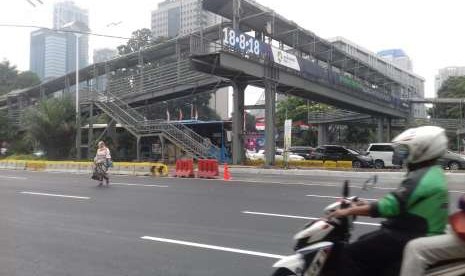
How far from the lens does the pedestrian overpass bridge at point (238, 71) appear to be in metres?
29.3

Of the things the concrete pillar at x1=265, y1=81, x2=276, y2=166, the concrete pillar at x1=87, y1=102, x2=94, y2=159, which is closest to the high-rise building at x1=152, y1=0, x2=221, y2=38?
the concrete pillar at x1=265, y1=81, x2=276, y2=166

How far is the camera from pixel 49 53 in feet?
164

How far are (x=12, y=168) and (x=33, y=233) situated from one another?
93.9 ft

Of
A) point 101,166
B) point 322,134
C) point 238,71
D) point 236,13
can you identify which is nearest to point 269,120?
point 238,71

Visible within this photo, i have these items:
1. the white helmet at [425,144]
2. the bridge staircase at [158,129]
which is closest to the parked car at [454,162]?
the bridge staircase at [158,129]

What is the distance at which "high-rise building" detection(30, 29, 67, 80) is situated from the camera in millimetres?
46263

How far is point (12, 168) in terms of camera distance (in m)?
35.4

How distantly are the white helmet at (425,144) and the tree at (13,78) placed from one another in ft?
260

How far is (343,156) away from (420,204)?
3652 cm

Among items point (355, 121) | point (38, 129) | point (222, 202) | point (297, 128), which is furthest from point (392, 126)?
point (222, 202)

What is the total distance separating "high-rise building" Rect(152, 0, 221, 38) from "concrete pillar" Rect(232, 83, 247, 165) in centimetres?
519

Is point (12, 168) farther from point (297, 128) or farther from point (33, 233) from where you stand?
point (297, 128)

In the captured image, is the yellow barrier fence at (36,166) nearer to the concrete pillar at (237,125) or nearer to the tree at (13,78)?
the concrete pillar at (237,125)

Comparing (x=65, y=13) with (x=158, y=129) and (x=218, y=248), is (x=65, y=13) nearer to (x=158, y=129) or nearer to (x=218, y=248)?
(x=158, y=129)
